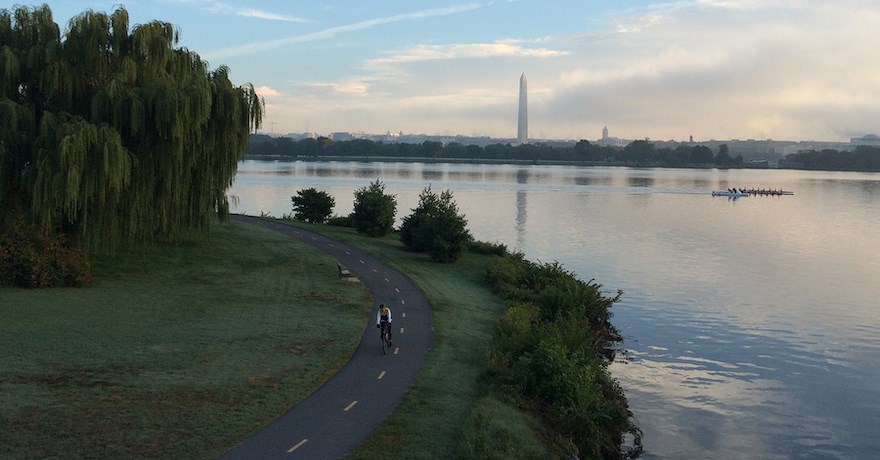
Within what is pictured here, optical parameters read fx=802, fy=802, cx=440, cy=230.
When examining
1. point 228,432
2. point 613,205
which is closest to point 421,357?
point 228,432

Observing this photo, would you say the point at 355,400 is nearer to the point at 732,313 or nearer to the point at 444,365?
the point at 444,365

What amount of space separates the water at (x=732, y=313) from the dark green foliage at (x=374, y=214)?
1276cm

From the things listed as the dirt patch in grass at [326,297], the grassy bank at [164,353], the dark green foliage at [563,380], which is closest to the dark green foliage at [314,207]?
the grassy bank at [164,353]

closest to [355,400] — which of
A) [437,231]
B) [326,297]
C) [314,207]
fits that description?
[326,297]

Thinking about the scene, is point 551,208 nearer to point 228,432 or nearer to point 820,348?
point 820,348

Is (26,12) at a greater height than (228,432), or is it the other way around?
(26,12)

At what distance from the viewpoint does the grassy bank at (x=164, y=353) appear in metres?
18.3

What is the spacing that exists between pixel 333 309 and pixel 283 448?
16.2 metres

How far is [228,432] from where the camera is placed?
18.6 metres

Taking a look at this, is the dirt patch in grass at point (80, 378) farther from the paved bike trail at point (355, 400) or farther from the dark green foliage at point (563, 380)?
the dark green foliage at point (563, 380)

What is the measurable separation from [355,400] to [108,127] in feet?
64.2

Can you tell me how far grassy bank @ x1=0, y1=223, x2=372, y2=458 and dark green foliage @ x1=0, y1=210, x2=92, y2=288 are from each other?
A: 856 millimetres

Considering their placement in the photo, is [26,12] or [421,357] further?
[26,12]

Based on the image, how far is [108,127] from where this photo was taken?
112ft
